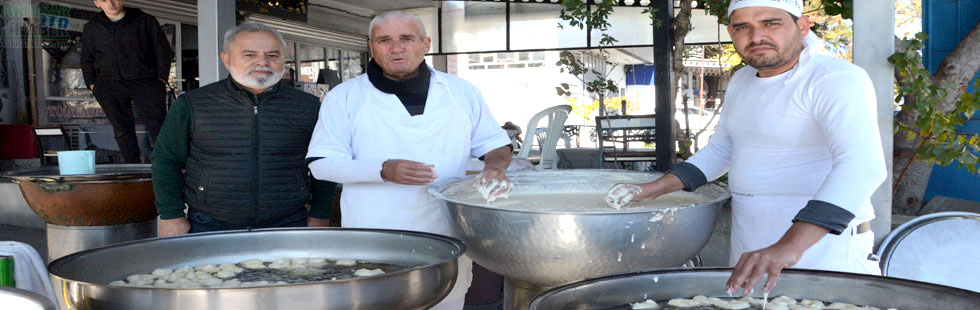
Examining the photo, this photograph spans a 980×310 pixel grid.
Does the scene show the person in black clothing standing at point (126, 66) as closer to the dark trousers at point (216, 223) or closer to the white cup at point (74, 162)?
the white cup at point (74, 162)

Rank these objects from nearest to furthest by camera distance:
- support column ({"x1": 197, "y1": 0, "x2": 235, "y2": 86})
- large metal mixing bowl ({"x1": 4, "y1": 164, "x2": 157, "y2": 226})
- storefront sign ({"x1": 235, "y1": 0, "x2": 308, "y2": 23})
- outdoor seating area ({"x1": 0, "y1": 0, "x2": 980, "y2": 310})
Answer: outdoor seating area ({"x1": 0, "y1": 0, "x2": 980, "y2": 310})
large metal mixing bowl ({"x1": 4, "y1": 164, "x2": 157, "y2": 226})
support column ({"x1": 197, "y1": 0, "x2": 235, "y2": 86})
storefront sign ({"x1": 235, "y1": 0, "x2": 308, "y2": 23})

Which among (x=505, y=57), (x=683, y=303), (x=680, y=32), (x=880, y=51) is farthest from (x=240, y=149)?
(x=505, y=57)

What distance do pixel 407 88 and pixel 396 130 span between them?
0.15m

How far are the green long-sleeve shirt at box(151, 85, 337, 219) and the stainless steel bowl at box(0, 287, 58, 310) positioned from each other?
1503mm

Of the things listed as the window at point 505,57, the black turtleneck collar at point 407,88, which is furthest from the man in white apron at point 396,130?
the window at point 505,57

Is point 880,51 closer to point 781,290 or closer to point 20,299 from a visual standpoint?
point 781,290

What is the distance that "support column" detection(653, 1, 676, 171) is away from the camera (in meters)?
4.48

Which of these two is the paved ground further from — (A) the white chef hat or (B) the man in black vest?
(A) the white chef hat

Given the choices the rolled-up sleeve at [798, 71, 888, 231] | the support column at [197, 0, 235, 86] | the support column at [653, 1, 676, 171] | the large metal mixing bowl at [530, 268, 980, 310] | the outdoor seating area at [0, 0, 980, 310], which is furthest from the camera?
the support column at [653, 1, 676, 171]

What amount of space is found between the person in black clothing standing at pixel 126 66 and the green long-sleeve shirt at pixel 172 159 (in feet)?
7.67

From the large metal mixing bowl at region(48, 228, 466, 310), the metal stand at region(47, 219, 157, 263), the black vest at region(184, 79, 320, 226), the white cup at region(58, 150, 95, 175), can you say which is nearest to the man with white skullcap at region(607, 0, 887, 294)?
the large metal mixing bowl at region(48, 228, 466, 310)

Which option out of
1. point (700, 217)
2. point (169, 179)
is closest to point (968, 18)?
point (700, 217)

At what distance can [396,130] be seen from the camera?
2.37 metres

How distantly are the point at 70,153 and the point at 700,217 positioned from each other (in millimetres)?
2917
